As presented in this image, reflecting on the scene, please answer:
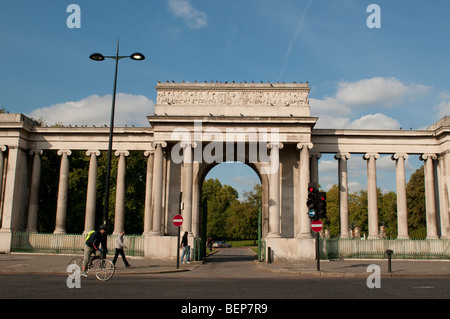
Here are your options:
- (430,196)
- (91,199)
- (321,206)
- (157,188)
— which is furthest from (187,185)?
(430,196)

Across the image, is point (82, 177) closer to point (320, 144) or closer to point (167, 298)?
point (320, 144)

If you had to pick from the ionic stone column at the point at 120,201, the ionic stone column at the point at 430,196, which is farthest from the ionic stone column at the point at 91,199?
the ionic stone column at the point at 430,196

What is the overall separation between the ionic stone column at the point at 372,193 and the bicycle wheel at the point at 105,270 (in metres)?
21.8

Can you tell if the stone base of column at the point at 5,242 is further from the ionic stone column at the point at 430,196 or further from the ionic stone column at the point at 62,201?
the ionic stone column at the point at 430,196

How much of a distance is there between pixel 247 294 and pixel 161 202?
759 inches

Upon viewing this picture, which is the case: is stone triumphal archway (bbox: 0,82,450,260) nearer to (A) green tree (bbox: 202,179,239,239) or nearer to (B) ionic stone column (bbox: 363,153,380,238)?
(B) ionic stone column (bbox: 363,153,380,238)

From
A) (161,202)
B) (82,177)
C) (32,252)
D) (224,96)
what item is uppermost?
(224,96)

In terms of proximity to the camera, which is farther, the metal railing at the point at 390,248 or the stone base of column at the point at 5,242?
the stone base of column at the point at 5,242

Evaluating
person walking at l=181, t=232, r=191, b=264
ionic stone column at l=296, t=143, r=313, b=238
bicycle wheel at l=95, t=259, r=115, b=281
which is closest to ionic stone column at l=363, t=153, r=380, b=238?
ionic stone column at l=296, t=143, r=313, b=238

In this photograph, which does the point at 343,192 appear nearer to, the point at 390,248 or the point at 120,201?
the point at 390,248

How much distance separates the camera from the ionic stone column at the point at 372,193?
31.7 meters

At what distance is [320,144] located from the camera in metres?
32.7

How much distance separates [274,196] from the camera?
96.5ft
